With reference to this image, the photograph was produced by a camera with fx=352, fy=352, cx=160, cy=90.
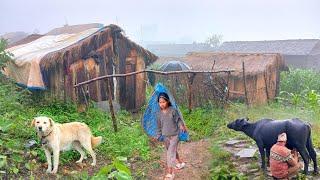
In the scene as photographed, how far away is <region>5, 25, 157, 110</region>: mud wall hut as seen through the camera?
12.3 metres

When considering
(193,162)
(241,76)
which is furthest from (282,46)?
(193,162)

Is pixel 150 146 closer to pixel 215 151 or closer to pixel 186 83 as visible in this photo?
pixel 215 151

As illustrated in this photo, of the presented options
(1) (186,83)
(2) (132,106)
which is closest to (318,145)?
(1) (186,83)

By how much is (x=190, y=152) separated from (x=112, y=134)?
215 cm

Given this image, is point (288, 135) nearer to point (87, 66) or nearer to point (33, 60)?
point (87, 66)

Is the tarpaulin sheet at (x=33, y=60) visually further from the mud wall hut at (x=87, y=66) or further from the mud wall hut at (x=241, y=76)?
the mud wall hut at (x=241, y=76)

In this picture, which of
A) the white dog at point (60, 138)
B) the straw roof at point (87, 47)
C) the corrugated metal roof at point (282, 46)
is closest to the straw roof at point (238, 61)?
the straw roof at point (87, 47)

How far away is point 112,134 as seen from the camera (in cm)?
952

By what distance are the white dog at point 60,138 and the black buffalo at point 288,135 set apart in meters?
3.49

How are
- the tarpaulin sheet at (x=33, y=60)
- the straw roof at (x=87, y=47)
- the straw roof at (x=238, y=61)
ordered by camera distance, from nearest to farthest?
the straw roof at (x=87, y=47) < the tarpaulin sheet at (x=33, y=60) < the straw roof at (x=238, y=61)

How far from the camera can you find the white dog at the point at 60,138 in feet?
22.6

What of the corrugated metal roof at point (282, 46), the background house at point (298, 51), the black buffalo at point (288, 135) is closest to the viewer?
the black buffalo at point (288, 135)

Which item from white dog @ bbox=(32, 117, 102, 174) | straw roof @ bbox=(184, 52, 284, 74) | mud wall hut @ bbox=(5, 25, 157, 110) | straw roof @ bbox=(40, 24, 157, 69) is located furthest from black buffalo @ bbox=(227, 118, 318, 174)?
straw roof @ bbox=(184, 52, 284, 74)

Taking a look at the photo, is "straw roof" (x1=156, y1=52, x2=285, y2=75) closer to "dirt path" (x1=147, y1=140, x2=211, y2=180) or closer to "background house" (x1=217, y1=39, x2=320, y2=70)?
"dirt path" (x1=147, y1=140, x2=211, y2=180)
